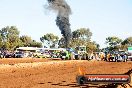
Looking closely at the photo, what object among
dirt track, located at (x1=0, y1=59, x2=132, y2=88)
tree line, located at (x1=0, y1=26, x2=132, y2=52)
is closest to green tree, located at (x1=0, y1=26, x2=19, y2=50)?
tree line, located at (x1=0, y1=26, x2=132, y2=52)

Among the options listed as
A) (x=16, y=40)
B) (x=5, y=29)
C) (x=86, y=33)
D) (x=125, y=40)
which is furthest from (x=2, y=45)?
Answer: (x=125, y=40)

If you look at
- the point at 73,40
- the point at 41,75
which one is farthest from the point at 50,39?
the point at 41,75

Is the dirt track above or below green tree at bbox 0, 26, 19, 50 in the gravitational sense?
below

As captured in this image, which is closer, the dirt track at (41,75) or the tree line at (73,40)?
the dirt track at (41,75)

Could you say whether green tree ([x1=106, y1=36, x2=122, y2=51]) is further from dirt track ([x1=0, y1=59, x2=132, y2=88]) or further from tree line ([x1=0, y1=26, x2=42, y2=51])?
dirt track ([x1=0, y1=59, x2=132, y2=88])

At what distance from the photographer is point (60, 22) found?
237 feet

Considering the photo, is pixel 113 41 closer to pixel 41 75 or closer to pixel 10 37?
pixel 10 37

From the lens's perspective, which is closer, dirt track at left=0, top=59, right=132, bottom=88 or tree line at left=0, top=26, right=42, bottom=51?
dirt track at left=0, top=59, right=132, bottom=88

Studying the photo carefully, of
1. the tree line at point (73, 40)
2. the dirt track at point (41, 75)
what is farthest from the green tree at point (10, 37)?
the dirt track at point (41, 75)

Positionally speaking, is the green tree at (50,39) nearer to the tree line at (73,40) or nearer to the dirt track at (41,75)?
the tree line at (73,40)

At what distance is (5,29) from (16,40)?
47.2ft

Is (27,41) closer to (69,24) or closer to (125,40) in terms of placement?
(125,40)

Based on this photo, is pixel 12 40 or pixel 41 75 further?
pixel 12 40

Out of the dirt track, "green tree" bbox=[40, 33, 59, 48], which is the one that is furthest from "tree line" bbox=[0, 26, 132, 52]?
the dirt track
